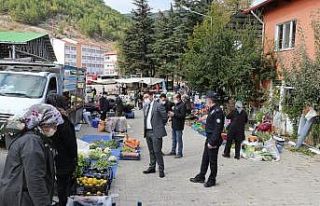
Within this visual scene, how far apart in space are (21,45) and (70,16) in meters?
125

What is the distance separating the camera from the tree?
52.6 m

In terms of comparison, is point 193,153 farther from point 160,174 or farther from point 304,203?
point 304,203

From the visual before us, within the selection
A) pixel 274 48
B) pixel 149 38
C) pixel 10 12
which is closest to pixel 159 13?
pixel 149 38

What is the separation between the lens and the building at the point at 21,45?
29323 millimetres

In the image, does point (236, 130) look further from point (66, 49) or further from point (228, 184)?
point (66, 49)

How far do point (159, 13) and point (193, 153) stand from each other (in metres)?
40.0

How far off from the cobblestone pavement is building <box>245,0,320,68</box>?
593cm

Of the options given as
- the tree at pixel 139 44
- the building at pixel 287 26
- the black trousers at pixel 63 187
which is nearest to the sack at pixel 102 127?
the building at pixel 287 26

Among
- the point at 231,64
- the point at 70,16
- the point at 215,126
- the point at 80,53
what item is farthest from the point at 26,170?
the point at 70,16

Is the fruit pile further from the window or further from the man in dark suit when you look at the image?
the window

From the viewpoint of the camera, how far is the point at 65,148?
6047mm

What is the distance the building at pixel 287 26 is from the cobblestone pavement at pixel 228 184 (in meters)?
5.93

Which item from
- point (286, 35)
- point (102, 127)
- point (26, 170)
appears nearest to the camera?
point (26, 170)

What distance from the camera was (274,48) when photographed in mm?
20016
